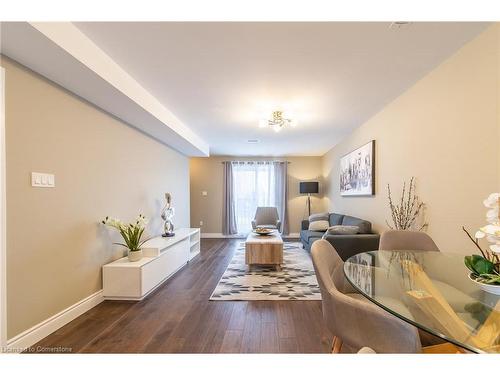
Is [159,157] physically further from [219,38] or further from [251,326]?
[251,326]

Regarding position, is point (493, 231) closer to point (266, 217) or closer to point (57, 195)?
point (57, 195)

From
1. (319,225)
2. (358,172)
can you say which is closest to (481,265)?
(358,172)

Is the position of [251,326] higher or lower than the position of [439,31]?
lower

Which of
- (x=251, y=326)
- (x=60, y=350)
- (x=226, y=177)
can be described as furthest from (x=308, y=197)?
(x=60, y=350)

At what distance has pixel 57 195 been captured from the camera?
6.90 ft

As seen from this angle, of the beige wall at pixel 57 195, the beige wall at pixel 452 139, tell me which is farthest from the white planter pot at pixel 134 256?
the beige wall at pixel 452 139

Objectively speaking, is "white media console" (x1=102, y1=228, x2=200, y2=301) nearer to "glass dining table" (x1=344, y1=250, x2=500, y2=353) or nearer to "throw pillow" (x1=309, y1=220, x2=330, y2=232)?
"glass dining table" (x1=344, y1=250, x2=500, y2=353)

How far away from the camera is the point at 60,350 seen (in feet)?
5.78

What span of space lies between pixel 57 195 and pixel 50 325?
1116 mm

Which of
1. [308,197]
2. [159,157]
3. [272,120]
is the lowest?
[308,197]

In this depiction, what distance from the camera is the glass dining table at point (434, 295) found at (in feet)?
2.80

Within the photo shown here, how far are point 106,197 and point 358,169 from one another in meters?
3.97

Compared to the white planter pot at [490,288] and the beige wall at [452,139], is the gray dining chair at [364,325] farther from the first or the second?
the beige wall at [452,139]

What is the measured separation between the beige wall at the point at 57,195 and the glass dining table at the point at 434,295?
2380 mm
